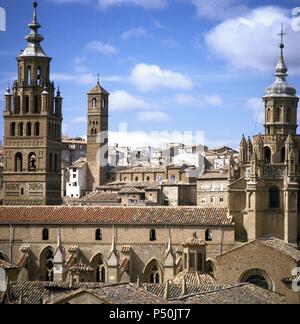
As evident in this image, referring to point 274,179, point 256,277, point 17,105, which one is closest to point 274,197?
point 274,179

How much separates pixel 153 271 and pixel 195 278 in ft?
30.8

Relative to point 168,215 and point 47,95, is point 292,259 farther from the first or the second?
point 47,95

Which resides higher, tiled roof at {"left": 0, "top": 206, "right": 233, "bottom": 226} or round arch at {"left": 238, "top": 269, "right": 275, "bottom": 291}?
tiled roof at {"left": 0, "top": 206, "right": 233, "bottom": 226}

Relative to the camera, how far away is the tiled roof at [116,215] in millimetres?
53688

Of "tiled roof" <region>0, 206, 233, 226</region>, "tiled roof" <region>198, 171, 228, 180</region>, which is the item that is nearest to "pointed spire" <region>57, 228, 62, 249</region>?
"tiled roof" <region>0, 206, 233, 226</region>

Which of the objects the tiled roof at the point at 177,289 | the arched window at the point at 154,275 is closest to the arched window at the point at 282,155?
the arched window at the point at 154,275

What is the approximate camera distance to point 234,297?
33844 millimetres

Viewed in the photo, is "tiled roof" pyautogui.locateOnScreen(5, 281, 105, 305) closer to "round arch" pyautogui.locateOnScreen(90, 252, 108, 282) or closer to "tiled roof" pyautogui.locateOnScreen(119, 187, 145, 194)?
"round arch" pyautogui.locateOnScreen(90, 252, 108, 282)

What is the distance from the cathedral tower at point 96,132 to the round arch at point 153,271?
50.1m

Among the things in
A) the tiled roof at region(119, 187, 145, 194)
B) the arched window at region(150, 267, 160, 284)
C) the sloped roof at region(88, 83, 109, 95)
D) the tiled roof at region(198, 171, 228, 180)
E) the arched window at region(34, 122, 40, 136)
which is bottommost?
the arched window at region(150, 267, 160, 284)

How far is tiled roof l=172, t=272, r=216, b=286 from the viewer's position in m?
43.8

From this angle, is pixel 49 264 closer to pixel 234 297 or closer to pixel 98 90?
pixel 234 297

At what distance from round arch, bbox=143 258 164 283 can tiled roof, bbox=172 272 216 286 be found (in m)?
7.66

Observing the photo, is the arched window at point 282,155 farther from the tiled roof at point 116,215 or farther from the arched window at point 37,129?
the arched window at point 37,129
